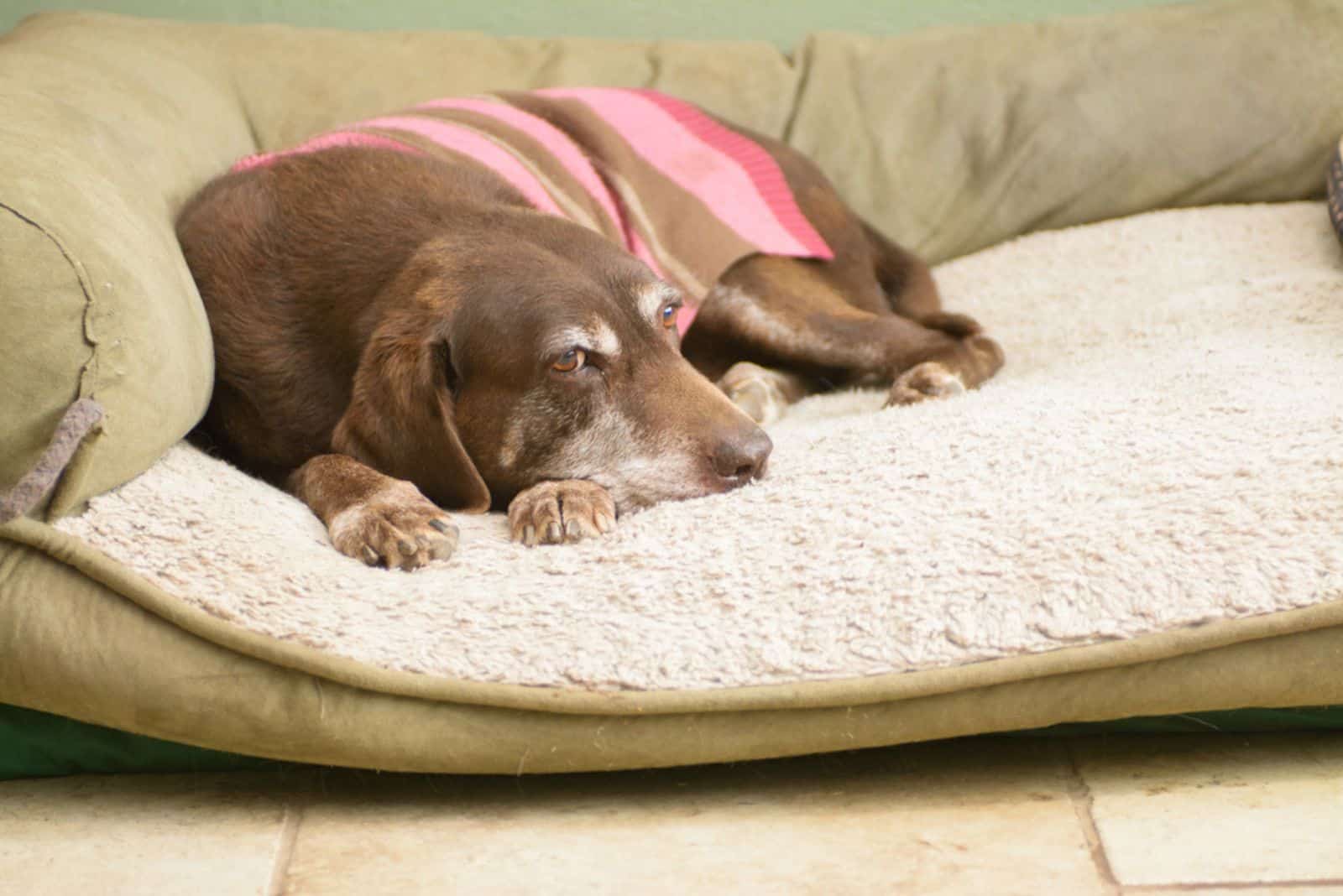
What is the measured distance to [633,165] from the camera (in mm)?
3191

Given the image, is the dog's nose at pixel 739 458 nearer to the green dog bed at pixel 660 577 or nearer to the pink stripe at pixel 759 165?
the green dog bed at pixel 660 577

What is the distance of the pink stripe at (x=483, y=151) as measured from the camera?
114 inches

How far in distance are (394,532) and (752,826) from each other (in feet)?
2.23

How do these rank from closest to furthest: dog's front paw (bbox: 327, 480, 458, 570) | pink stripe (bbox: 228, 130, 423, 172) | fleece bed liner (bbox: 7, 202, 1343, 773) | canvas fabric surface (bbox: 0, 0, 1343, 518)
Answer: fleece bed liner (bbox: 7, 202, 1343, 773)
dog's front paw (bbox: 327, 480, 458, 570)
pink stripe (bbox: 228, 130, 423, 172)
canvas fabric surface (bbox: 0, 0, 1343, 518)

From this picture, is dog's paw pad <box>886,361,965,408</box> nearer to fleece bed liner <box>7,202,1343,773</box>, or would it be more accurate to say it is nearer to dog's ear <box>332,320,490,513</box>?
fleece bed liner <box>7,202,1343,773</box>

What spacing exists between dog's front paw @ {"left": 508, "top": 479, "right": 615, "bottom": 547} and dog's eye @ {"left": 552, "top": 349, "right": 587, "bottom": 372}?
197 millimetres

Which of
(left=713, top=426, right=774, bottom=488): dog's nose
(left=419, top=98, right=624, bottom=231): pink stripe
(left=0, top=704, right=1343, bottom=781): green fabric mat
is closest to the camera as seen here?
(left=0, top=704, right=1343, bottom=781): green fabric mat

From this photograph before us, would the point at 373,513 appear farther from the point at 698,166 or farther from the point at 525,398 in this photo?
the point at 698,166

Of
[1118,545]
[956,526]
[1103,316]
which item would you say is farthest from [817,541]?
[1103,316]

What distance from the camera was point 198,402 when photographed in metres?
2.26

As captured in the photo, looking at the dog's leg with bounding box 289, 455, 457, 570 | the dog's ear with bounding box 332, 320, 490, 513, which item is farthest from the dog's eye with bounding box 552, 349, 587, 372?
the dog's leg with bounding box 289, 455, 457, 570

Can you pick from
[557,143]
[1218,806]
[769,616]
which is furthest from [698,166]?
[1218,806]

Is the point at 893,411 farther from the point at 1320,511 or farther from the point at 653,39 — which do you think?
the point at 653,39

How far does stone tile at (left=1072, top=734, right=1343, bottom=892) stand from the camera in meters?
1.55
